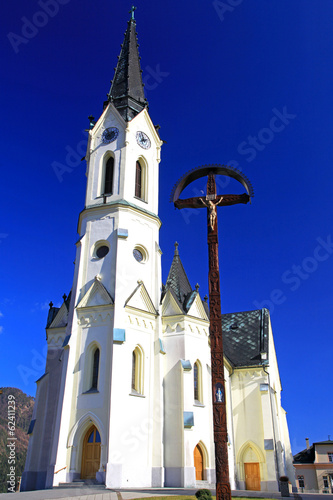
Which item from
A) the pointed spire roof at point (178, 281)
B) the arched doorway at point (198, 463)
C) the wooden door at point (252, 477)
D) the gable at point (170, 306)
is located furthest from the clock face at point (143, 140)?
the wooden door at point (252, 477)

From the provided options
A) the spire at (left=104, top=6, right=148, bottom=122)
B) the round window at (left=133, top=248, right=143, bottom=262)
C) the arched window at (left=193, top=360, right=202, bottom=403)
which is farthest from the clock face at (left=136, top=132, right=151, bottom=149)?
the arched window at (left=193, top=360, right=202, bottom=403)

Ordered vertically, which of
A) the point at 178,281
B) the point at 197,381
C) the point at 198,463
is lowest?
the point at 198,463

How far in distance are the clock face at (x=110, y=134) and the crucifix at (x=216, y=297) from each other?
15437 millimetres

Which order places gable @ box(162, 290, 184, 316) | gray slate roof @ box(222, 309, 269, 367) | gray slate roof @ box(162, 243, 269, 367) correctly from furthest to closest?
gray slate roof @ box(222, 309, 269, 367)
gray slate roof @ box(162, 243, 269, 367)
gable @ box(162, 290, 184, 316)

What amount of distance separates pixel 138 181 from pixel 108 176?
2.20 metres

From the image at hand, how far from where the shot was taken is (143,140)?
111 feet

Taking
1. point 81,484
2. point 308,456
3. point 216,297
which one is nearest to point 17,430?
point 308,456

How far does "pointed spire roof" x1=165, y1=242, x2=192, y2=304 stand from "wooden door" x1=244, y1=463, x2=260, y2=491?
43.3 ft

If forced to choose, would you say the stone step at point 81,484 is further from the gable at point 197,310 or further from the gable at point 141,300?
the gable at point 197,310

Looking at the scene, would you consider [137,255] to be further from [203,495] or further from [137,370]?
[203,495]

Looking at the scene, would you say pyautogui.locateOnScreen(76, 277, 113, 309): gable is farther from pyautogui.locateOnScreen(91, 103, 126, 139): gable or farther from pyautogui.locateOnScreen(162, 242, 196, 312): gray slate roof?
pyautogui.locateOnScreen(91, 103, 126, 139): gable

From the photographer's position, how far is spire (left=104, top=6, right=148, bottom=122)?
34688 millimetres

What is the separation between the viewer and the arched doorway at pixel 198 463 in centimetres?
2590

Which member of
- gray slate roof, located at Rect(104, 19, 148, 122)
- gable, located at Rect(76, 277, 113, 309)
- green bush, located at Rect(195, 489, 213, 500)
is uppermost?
gray slate roof, located at Rect(104, 19, 148, 122)
